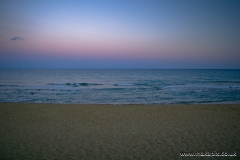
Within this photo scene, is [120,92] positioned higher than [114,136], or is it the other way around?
[114,136]

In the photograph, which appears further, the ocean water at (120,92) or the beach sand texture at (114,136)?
the ocean water at (120,92)

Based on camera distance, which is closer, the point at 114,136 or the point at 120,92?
the point at 114,136

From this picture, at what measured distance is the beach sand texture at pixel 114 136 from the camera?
6.06 m

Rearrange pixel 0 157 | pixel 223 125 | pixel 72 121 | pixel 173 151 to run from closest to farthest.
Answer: pixel 0 157 < pixel 173 151 < pixel 223 125 < pixel 72 121

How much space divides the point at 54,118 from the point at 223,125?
1007cm

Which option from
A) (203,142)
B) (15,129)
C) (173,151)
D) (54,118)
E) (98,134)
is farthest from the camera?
(54,118)

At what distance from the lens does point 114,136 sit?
25.6ft

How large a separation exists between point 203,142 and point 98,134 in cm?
456

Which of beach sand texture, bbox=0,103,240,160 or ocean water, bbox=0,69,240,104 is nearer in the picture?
beach sand texture, bbox=0,103,240,160

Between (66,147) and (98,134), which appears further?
(98,134)

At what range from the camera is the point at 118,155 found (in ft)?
19.4

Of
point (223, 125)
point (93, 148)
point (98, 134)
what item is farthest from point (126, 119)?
point (223, 125)

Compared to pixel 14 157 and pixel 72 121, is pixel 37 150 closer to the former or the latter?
pixel 14 157

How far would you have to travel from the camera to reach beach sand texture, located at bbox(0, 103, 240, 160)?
6062 mm
